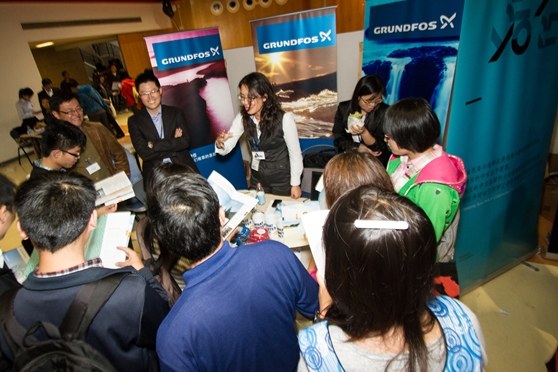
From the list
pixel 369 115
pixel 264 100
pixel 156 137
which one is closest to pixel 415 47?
pixel 369 115

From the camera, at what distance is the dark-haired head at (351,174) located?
1.28 metres

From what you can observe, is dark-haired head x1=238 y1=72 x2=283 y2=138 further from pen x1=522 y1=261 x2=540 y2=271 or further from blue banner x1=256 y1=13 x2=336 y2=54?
pen x1=522 y1=261 x2=540 y2=271

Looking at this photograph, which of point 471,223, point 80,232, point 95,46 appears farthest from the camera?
point 95,46

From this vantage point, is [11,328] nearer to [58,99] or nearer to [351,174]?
[351,174]

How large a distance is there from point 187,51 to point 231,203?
2.24 meters

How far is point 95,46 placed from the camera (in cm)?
1608

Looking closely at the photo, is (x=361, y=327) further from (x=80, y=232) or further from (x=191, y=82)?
(x=191, y=82)

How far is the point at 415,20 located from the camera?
2131mm

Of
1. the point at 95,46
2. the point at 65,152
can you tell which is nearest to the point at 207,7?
the point at 65,152

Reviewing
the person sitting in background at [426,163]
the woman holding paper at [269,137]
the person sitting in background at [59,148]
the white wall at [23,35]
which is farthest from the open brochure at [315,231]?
Result: the white wall at [23,35]

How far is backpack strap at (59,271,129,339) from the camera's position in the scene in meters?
0.96

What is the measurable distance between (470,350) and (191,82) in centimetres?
349

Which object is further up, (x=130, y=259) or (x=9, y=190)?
(x=9, y=190)

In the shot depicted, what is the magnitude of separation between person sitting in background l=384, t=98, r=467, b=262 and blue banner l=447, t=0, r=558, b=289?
0.52m
